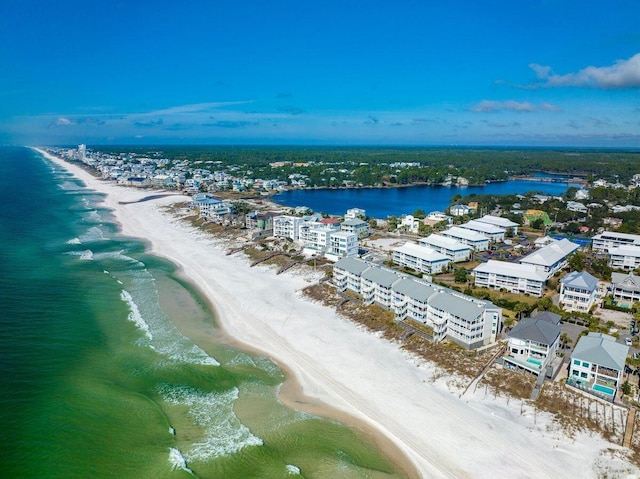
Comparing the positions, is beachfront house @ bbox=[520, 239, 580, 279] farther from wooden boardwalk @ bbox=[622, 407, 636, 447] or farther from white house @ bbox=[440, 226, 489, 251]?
wooden boardwalk @ bbox=[622, 407, 636, 447]

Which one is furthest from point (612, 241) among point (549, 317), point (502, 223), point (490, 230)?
point (549, 317)

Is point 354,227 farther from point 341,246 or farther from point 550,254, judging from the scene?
point 550,254

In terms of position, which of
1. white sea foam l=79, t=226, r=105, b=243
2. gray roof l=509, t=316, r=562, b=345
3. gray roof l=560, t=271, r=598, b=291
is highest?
gray roof l=560, t=271, r=598, b=291

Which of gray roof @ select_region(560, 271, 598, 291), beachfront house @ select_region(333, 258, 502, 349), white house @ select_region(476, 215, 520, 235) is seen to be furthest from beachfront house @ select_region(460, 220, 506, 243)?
beachfront house @ select_region(333, 258, 502, 349)

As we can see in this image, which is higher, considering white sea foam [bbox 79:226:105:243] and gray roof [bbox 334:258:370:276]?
gray roof [bbox 334:258:370:276]

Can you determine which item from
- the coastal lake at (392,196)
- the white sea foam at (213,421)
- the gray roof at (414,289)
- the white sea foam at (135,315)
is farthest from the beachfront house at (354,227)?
the white sea foam at (213,421)

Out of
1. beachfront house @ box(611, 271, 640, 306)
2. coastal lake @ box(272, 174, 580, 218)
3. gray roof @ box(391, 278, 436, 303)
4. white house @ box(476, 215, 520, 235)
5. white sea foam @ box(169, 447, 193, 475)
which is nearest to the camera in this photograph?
white sea foam @ box(169, 447, 193, 475)

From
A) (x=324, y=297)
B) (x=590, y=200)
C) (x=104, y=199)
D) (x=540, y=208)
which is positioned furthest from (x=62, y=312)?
(x=590, y=200)

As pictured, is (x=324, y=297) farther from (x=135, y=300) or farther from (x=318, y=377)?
(x=135, y=300)
